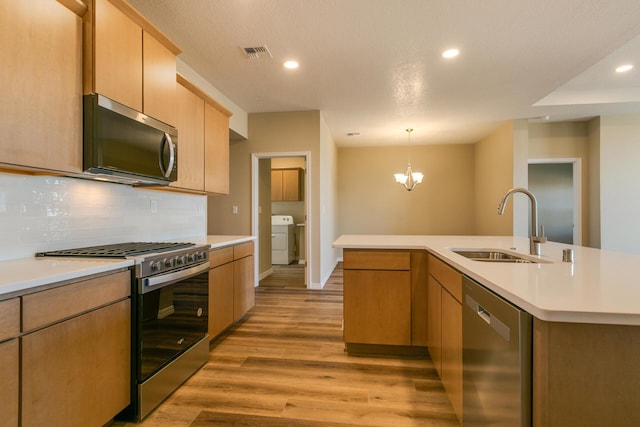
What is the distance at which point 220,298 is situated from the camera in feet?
8.34

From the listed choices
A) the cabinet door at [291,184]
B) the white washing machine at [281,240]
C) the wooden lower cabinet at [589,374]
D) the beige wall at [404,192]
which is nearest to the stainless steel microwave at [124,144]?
the wooden lower cabinet at [589,374]

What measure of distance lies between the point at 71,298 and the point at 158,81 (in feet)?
4.84

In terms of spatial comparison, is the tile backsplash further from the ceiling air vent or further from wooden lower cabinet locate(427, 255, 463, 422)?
wooden lower cabinet locate(427, 255, 463, 422)

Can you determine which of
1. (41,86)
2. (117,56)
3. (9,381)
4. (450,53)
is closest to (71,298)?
(9,381)

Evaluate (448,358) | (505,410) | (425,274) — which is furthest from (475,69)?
(505,410)

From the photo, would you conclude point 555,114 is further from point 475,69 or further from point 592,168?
point 475,69

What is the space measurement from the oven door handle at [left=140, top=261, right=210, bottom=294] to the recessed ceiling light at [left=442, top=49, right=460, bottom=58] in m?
2.83

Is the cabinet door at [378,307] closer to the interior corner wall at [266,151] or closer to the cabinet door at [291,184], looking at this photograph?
the interior corner wall at [266,151]

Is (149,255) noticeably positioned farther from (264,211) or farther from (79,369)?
(264,211)

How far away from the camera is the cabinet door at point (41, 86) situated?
4.02 ft

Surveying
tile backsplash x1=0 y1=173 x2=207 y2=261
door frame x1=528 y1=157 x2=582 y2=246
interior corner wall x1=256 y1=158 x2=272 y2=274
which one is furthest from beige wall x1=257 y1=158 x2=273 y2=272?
door frame x1=528 y1=157 x2=582 y2=246

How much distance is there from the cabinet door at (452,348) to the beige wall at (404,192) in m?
5.44

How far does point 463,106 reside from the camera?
438 cm

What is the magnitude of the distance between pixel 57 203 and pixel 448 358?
2.36 meters
